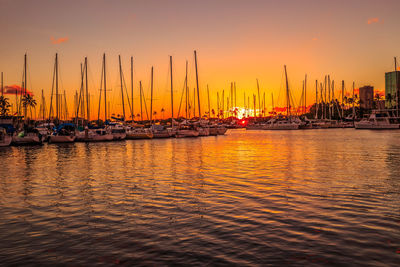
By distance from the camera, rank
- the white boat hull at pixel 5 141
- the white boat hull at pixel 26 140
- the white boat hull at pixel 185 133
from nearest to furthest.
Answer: the white boat hull at pixel 5 141
the white boat hull at pixel 26 140
the white boat hull at pixel 185 133

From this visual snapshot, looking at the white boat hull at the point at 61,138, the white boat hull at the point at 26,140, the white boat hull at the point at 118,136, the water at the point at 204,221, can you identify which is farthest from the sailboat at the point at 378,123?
the water at the point at 204,221

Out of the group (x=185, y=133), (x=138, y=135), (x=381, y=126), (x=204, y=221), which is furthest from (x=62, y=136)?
(x=381, y=126)

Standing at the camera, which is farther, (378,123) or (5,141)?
(378,123)

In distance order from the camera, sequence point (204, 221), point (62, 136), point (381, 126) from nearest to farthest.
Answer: point (204, 221) < point (62, 136) < point (381, 126)

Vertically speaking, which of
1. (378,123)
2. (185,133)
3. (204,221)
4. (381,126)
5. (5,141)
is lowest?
(204,221)

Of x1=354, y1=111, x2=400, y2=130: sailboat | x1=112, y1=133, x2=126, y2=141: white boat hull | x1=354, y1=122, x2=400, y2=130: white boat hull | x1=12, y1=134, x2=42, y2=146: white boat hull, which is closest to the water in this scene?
x1=12, y1=134, x2=42, y2=146: white boat hull

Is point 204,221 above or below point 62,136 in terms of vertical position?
below

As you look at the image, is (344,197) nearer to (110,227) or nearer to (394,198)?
(394,198)

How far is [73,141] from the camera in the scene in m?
71.9

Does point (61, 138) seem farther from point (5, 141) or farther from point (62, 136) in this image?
point (5, 141)

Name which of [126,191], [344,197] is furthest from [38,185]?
[344,197]

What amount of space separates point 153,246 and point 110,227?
8.72ft

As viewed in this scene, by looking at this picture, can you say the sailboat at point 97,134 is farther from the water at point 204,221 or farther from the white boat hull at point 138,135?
the water at point 204,221

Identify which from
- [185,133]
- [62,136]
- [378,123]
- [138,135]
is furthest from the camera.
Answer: [378,123]
